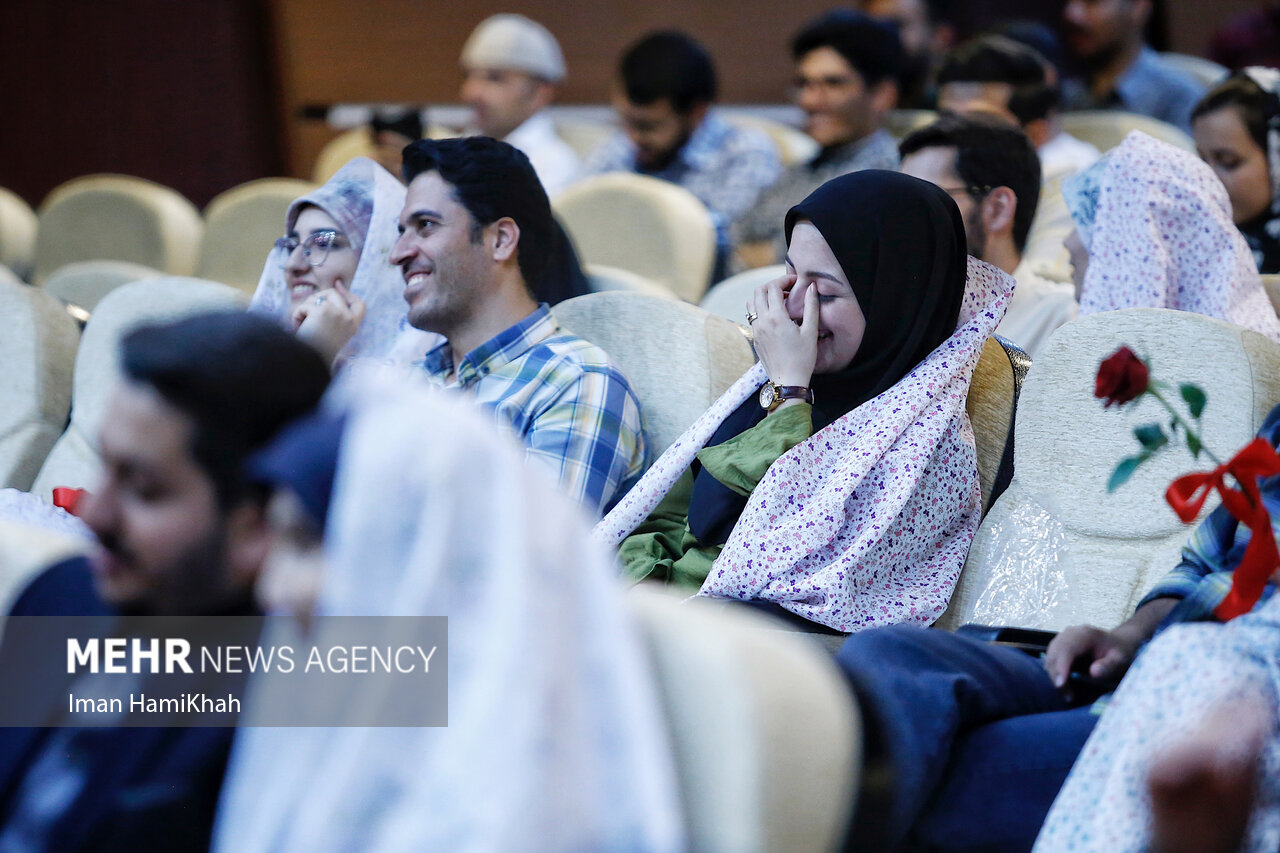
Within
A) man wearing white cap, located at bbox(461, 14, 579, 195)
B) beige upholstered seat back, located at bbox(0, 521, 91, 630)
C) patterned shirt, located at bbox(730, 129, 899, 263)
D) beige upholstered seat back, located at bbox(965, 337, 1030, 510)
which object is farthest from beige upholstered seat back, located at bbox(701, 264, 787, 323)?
man wearing white cap, located at bbox(461, 14, 579, 195)

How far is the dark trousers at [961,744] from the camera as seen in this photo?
55.7 inches

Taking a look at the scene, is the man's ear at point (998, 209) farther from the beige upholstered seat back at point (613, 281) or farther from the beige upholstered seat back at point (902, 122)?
the beige upholstered seat back at point (902, 122)

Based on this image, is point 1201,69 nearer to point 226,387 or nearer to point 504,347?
point 504,347

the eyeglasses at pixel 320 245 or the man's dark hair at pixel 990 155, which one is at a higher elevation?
the man's dark hair at pixel 990 155

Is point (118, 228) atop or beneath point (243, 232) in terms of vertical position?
beneath

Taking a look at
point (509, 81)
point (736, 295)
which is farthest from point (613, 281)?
point (509, 81)

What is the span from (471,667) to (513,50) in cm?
434

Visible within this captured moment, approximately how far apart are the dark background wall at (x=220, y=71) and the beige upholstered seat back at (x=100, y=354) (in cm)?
316

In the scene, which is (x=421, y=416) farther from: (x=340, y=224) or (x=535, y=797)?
(x=340, y=224)

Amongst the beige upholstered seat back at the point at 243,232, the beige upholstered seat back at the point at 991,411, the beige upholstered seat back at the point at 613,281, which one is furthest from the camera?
the beige upholstered seat back at the point at 243,232

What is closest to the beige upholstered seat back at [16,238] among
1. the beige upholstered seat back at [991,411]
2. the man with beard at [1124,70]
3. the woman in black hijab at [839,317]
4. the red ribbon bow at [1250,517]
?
the woman in black hijab at [839,317]

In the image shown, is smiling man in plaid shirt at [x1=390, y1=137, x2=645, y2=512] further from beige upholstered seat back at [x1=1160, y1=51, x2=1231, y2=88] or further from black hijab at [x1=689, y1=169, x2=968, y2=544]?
beige upholstered seat back at [x1=1160, y1=51, x2=1231, y2=88]

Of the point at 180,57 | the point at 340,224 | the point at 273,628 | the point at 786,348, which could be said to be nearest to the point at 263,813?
the point at 273,628

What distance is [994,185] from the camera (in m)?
2.76
